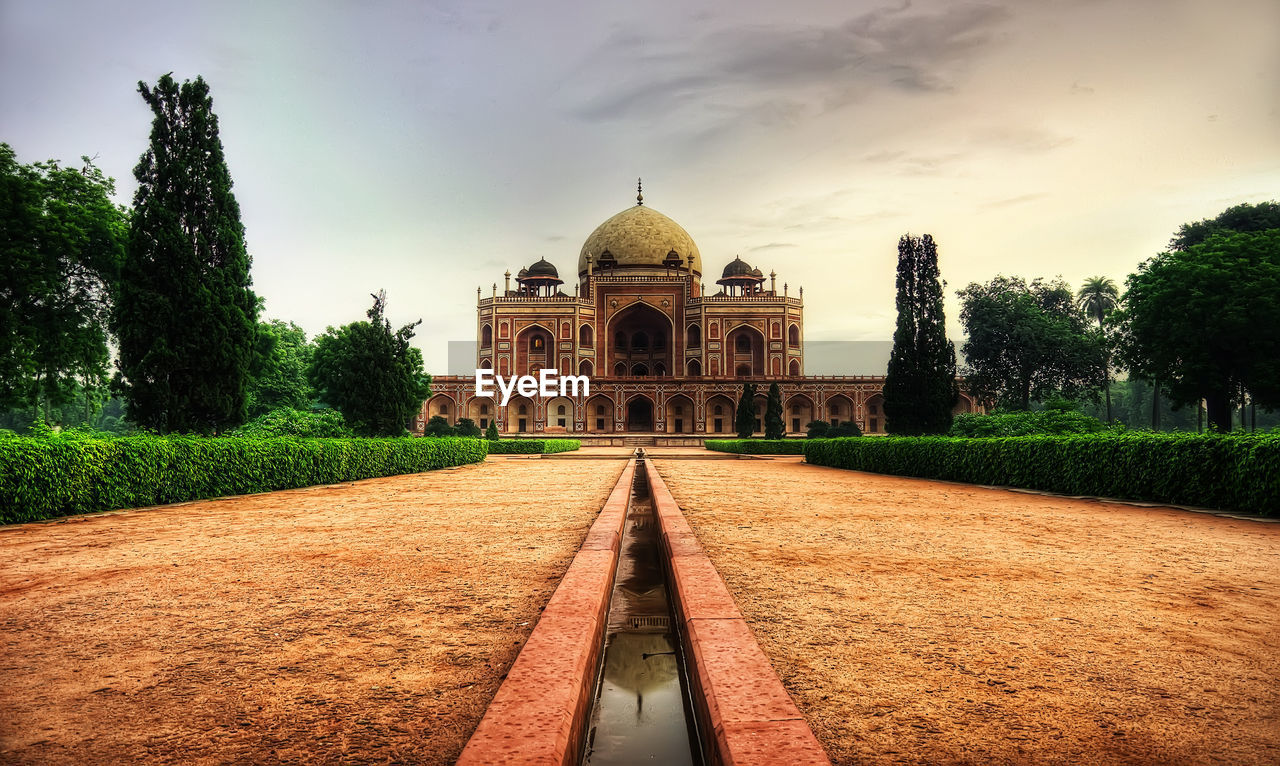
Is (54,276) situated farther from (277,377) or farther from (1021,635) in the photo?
(1021,635)

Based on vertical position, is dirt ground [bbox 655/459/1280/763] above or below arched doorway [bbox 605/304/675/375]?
below

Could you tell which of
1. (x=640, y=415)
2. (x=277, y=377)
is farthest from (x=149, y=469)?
(x=640, y=415)

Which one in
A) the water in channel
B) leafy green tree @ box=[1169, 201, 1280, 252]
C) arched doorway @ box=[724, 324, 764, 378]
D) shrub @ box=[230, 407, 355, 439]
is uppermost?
leafy green tree @ box=[1169, 201, 1280, 252]

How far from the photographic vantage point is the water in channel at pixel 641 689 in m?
2.13

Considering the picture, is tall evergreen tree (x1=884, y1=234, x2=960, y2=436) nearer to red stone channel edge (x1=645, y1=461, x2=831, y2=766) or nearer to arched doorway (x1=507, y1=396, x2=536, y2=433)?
red stone channel edge (x1=645, y1=461, x2=831, y2=766)

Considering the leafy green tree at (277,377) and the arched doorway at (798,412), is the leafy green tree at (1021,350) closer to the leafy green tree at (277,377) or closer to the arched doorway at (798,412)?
the arched doorway at (798,412)

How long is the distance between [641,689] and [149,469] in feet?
25.6

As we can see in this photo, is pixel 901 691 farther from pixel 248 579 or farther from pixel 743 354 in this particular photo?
pixel 743 354

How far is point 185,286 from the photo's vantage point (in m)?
11.6

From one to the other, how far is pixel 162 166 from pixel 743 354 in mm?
43619

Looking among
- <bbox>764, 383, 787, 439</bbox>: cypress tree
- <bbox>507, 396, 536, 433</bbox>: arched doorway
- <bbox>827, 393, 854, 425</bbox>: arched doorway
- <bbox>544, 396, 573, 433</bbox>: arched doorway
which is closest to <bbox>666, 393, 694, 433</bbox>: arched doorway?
<bbox>544, 396, 573, 433</bbox>: arched doorway

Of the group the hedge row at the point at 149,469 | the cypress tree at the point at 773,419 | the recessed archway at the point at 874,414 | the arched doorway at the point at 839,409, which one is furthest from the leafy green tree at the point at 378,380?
the recessed archway at the point at 874,414

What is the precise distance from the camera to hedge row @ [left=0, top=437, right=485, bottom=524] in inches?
266

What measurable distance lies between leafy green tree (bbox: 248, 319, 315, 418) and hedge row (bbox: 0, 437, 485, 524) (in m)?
17.3
